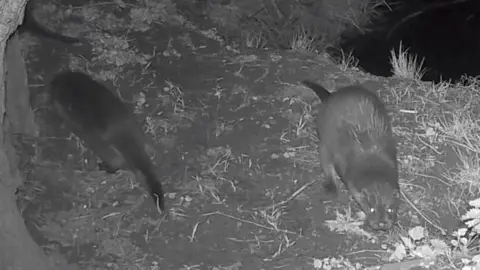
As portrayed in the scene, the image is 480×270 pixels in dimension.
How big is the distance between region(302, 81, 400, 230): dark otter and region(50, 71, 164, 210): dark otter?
103 cm

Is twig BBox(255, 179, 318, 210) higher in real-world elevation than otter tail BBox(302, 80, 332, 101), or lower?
lower

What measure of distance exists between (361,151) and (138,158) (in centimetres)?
127

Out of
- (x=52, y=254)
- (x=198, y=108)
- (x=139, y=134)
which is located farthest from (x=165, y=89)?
(x=52, y=254)

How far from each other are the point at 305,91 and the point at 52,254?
6.75ft

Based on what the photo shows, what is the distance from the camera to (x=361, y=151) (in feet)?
14.2

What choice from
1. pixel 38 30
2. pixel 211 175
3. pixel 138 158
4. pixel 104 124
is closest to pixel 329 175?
pixel 211 175

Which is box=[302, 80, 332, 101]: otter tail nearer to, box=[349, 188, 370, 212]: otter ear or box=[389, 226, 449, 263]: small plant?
box=[349, 188, 370, 212]: otter ear

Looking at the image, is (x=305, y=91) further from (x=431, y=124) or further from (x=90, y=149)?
(x=90, y=149)

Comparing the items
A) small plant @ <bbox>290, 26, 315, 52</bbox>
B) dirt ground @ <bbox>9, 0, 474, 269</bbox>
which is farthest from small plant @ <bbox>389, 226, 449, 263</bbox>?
small plant @ <bbox>290, 26, 315, 52</bbox>

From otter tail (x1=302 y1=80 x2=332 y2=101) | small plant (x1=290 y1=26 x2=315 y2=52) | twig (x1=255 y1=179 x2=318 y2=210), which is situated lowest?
twig (x1=255 y1=179 x2=318 y2=210)

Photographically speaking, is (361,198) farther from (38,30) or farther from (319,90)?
(38,30)

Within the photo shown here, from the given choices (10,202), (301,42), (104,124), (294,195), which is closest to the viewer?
(10,202)

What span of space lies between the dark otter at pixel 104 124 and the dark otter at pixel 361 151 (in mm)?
1027

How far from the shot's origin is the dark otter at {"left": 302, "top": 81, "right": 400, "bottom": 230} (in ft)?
13.1
